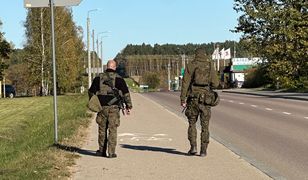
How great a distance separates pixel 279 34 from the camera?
53094 mm

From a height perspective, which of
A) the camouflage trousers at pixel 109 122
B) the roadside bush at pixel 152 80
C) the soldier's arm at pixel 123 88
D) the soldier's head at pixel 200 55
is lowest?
the roadside bush at pixel 152 80

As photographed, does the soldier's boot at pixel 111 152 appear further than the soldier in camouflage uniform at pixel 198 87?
Yes

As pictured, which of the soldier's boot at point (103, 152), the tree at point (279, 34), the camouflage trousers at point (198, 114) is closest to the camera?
the camouflage trousers at point (198, 114)

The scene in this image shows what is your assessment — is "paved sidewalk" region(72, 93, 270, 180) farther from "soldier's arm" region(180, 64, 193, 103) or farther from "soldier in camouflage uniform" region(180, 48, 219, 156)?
"soldier's arm" region(180, 64, 193, 103)

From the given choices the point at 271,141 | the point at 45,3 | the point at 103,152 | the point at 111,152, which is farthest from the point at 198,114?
the point at 271,141

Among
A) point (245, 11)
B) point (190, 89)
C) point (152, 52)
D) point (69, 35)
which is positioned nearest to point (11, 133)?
point (190, 89)

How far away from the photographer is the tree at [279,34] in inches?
2050

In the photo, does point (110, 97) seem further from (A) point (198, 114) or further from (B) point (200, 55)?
(B) point (200, 55)

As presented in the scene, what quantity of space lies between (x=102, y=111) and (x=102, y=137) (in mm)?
492

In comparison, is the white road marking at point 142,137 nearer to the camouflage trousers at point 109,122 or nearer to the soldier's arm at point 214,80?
the camouflage trousers at point 109,122

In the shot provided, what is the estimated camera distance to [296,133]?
1450 cm

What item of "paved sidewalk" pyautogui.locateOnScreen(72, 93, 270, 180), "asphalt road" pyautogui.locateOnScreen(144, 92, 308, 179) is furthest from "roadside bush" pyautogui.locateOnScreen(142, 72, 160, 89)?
"paved sidewalk" pyautogui.locateOnScreen(72, 93, 270, 180)

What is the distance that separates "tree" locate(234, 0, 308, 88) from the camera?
5206 cm

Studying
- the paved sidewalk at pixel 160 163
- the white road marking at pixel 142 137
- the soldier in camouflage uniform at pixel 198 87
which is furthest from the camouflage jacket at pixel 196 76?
the white road marking at pixel 142 137
